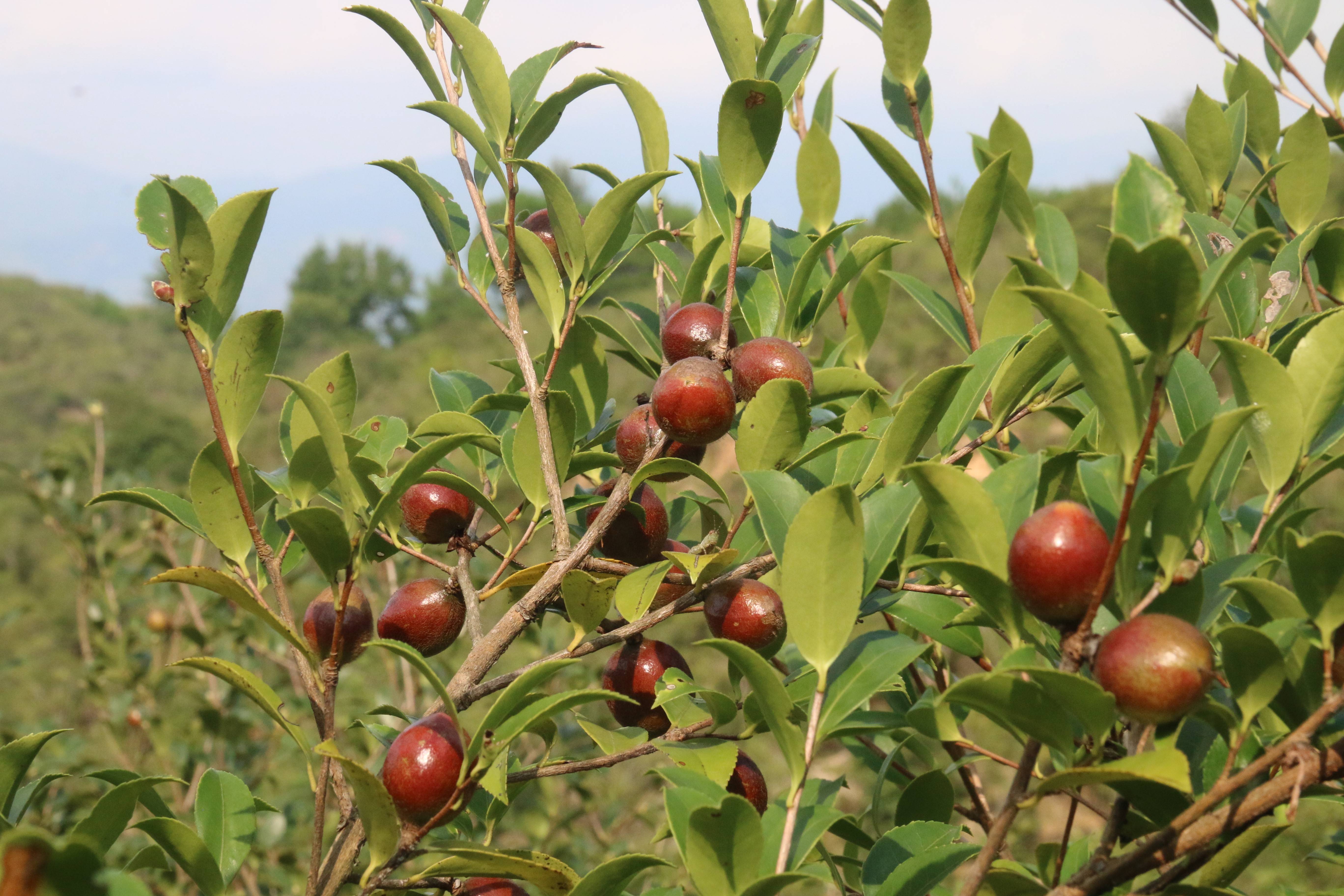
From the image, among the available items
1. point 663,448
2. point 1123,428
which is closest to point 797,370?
point 663,448

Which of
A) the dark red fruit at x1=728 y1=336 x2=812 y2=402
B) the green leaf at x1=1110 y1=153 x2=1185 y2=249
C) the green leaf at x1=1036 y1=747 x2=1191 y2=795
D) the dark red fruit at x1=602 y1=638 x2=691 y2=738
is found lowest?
the dark red fruit at x1=602 y1=638 x2=691 y2=738

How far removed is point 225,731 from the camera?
307 centimetres

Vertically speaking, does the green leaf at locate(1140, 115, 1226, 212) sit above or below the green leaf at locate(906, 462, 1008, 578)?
above

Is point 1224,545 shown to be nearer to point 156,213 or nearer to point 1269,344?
point 1269,344

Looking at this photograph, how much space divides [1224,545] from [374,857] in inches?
26.9

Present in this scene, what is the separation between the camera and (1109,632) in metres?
0.57

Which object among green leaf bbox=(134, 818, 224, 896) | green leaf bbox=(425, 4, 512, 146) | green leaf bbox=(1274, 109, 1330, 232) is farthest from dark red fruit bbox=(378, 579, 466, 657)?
green leaf bbox=(1274, 109, 1330, 232)

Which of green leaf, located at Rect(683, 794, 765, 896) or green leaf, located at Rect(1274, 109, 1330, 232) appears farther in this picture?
green leaf, located at Rect(1274, 109, 1330, 232)

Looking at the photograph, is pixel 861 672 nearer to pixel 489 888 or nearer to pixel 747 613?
pixel 747 613

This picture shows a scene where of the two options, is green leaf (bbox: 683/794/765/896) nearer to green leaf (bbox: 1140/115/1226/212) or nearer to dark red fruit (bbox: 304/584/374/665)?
dark red fruit (bbox: 304/584/374/665)

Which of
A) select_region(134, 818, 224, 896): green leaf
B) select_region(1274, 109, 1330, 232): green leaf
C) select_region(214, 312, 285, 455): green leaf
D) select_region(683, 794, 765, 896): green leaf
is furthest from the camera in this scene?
select_region(1274, 109, 1330, 232): green leaf

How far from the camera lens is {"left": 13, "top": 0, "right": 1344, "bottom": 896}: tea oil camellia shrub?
559 mm

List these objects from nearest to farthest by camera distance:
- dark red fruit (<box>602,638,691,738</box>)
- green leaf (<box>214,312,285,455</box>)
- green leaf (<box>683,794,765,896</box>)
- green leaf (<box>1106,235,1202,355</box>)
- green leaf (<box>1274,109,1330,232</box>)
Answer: green leaf (<box>1106,235,1202,355</box>) < green leaf (<box>683,794,765,896</box>) < green leaf (<box>214,312,285,455</box>) < dark red fruit (<box>602,638,691,738</box>) < green leaf (<box>1274,109,1330,232</box>)

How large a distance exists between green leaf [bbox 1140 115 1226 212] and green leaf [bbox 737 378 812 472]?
0.60 metres
